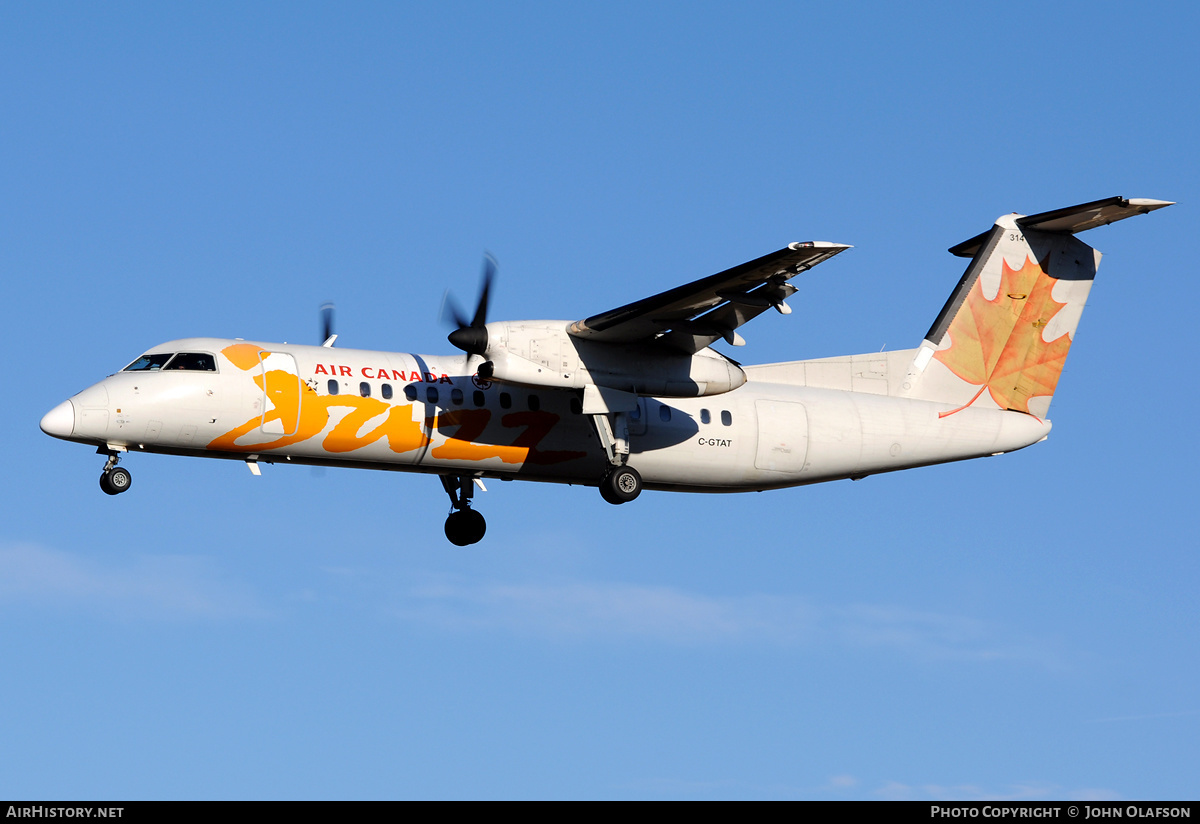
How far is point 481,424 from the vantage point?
1941 cm

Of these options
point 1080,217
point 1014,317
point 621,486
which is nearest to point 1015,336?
point 1014,317

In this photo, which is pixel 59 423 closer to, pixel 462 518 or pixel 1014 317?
pixel 462 518

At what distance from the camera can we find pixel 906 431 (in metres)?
21.7

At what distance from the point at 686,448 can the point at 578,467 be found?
65.1 inches

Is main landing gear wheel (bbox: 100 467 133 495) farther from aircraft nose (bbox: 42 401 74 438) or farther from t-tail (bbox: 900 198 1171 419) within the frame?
t-tail (bbox: 900 198 1171 419)

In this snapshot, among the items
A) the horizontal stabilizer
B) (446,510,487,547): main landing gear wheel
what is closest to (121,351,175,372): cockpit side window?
(446,510,487,547): main landing gear wheel

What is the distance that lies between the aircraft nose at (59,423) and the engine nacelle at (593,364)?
5278mm

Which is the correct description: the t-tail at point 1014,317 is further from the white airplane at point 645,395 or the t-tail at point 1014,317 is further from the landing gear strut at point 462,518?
the landing gear strut at point 462,518

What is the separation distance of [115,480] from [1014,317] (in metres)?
14.2

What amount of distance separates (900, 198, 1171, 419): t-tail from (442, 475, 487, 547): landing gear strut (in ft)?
24.0

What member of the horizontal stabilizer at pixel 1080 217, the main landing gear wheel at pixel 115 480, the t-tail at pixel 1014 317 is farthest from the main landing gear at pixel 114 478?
the horizontal stabilizer at pixel 1080 217

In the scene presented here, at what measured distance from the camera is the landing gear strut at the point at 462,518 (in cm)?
2150

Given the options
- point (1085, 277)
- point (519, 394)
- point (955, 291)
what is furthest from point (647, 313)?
point (1085, 277)

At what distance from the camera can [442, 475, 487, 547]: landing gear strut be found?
21.5 metres
